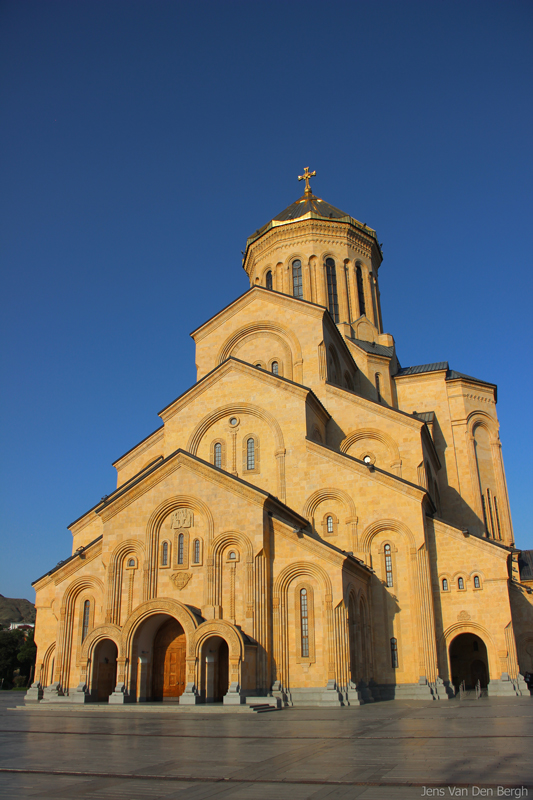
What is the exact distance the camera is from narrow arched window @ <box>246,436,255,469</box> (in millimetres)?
26625

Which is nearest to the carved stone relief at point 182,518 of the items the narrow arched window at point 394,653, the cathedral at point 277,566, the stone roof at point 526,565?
the cathedral at point 277,566

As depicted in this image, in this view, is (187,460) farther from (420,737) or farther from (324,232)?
(324,232)

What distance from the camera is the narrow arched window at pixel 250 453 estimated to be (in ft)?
87.4

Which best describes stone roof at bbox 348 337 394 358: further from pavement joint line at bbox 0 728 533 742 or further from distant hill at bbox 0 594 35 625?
distant hill at bbox 0 594 35 625

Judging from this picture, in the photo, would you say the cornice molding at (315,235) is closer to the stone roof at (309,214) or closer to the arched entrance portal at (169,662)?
the stone roof at (309,214)

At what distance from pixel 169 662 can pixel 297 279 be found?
25.4 metres

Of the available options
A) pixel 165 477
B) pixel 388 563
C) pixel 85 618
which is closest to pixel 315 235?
pixel 165 477

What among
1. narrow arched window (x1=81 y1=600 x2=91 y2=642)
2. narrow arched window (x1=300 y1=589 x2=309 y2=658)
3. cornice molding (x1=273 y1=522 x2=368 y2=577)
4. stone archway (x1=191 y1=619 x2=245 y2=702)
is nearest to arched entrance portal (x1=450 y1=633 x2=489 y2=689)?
cornice molding (x1=273 y1=522 x2=368 y2=577)

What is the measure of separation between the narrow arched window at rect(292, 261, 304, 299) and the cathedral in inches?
322

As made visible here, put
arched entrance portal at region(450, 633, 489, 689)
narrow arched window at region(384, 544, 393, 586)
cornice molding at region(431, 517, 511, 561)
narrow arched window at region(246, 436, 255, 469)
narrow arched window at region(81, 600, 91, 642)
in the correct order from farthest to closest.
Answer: arched entrance portal at region(450, 633, 489, 689)
narrow arched window at region(246, 436, 255, 469)
narrow arched window at region(384, 544, 393, 586)
narrow arched window at region(81, 600, 91, 642)
cornice molding at region(431, 517, 511, 561)

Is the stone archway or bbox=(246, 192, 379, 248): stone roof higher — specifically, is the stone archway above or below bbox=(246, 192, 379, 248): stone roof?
below

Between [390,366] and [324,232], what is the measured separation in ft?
32.1

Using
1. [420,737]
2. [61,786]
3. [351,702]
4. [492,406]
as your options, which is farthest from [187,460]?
[492,406]

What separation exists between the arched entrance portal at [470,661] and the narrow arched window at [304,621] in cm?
1232
